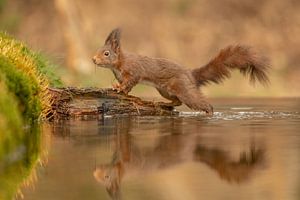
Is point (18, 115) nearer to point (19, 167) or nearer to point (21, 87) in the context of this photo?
point (21, 87)

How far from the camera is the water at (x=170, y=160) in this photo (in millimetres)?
7699

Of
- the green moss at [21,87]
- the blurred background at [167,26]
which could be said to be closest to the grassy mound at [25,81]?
the green moss at [21,87]

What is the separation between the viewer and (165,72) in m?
16.3

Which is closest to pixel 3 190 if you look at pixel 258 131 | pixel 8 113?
pixel 8 113

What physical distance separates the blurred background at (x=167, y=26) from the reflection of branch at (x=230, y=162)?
22453 millimetres

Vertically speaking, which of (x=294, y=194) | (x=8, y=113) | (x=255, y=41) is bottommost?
(x=294, y=194)

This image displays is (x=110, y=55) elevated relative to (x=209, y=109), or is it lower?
elevated

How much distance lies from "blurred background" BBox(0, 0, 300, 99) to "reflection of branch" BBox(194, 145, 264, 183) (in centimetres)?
2245

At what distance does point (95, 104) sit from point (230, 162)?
6.56m

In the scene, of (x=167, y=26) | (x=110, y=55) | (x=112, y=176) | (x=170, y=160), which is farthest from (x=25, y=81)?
(x=167, y=26)

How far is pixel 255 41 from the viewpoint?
1385 inches

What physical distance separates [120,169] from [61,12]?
25535mm

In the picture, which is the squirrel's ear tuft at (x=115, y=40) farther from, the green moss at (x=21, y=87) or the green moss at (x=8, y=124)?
the green moss at (x=8, y=124)

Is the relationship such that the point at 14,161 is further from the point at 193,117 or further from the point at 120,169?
the point at 193,117
